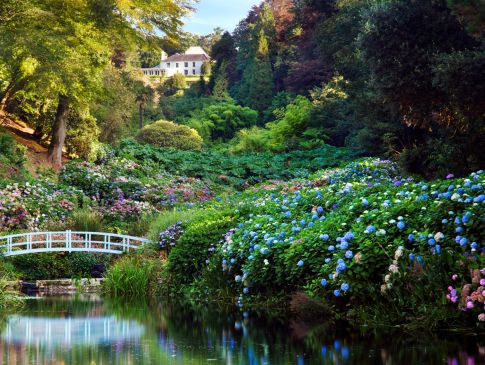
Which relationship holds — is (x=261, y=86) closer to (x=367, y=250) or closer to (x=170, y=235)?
(x=170, y=235)

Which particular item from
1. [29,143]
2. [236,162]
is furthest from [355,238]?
[236,162]

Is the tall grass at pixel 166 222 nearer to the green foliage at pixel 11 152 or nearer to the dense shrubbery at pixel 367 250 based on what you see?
the dense shrubbery at pixel 367 250

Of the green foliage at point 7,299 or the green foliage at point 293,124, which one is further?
the green foliage at point 293,124

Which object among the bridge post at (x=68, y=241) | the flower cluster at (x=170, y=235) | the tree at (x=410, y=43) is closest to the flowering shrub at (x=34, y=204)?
the bridge post at (x=68, y=241)

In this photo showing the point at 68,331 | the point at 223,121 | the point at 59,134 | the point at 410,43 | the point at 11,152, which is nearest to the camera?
the point at 68,331

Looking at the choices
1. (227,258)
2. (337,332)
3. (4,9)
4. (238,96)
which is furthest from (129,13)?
(238,96)

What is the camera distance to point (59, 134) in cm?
2325

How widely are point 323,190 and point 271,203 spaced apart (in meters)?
1.32

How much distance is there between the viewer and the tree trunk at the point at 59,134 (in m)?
23.2

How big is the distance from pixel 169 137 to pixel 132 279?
21.3m

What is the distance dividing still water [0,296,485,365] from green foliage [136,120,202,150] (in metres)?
24.3

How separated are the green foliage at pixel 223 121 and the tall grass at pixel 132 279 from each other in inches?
1071

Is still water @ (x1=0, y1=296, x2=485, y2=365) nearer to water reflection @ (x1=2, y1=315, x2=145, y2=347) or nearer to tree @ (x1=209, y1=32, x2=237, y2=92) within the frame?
water reflection @ (x1=2, y1=315, x2=145, y2=347)

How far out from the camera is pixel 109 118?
89.3 ft
